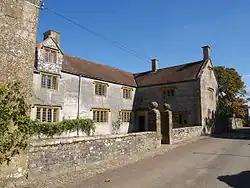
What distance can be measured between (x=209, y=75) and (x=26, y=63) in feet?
78.0

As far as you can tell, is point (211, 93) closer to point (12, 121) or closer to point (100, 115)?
point (100, 115)

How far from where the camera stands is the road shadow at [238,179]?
627cm

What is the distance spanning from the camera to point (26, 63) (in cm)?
648

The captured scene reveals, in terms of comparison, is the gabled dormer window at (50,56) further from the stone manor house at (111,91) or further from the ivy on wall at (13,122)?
the ivy on wall at (13,122)

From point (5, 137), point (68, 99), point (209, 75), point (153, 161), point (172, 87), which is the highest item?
point (209, 75)

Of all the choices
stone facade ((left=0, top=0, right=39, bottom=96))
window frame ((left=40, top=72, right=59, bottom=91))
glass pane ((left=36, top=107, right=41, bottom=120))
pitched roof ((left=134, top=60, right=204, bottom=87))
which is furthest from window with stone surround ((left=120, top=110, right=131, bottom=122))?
stone facade ((left=0, top=0, right=39, bottom=96))

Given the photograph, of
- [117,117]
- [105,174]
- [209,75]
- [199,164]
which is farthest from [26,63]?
[209,75]

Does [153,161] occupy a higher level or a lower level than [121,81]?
lower

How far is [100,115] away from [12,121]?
15.5 metres

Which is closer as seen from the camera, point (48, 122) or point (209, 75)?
point (48, 122)

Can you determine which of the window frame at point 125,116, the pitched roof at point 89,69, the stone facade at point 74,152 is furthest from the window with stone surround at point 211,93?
the stone facade at point 74,152

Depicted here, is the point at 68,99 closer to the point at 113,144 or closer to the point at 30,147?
the point at 113,144

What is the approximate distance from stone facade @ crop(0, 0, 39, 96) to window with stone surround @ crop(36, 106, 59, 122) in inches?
425

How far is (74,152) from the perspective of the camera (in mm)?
7609
